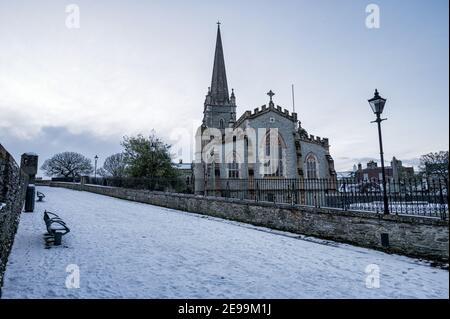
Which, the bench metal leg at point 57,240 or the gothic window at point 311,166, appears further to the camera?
the gothic window at point 311,166

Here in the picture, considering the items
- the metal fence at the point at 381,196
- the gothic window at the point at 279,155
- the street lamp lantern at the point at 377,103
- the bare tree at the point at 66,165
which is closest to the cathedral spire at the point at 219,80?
the gothic window at the point at 279,155

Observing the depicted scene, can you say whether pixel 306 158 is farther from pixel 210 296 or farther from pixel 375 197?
pixel 210 296

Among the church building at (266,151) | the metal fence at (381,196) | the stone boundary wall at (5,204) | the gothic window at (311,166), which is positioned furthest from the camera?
the gothic window at (311,166)

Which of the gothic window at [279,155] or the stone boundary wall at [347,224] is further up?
the gothic window at [279,155]

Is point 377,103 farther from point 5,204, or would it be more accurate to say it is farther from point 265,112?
point 265,112

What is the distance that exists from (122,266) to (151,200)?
14.6 m

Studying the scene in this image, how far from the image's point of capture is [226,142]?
2727cm

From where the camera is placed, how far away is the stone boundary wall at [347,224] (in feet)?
21.8

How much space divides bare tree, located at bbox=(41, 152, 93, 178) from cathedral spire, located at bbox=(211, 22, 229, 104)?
4745 cm

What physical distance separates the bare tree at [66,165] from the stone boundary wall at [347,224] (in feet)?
229

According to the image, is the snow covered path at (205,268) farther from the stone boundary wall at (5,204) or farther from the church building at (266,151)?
the church building at (266,151)

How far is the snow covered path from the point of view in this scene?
4.36m

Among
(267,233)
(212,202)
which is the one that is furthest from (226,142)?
(267,233)

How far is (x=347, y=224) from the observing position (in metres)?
8.52
